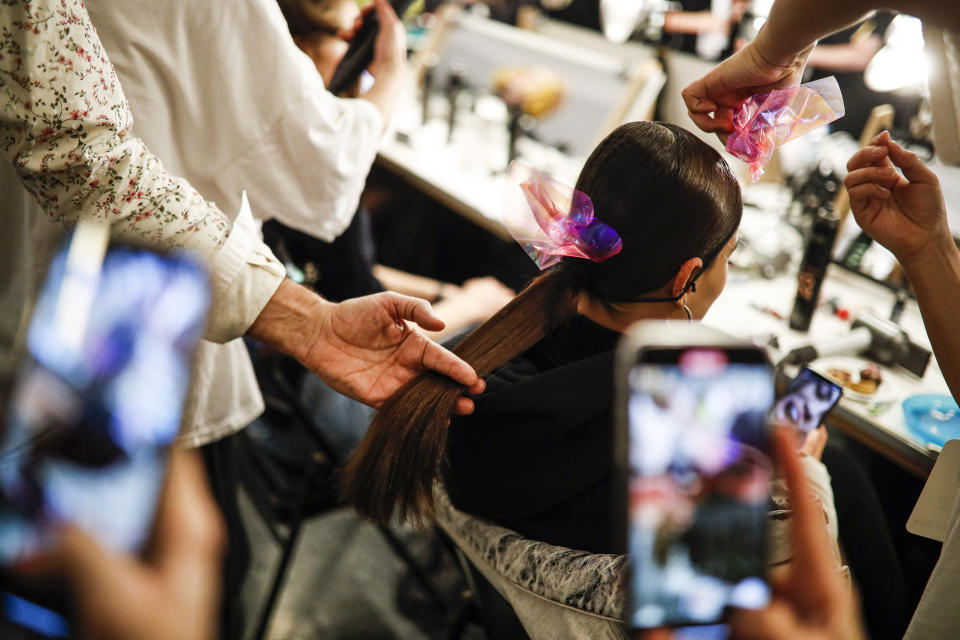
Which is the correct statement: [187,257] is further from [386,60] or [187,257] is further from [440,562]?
[440,562]

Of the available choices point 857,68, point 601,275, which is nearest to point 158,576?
point 601,275

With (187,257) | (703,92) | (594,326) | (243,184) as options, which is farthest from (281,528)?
(703,92)

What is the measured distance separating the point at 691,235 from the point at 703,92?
0.82 ft

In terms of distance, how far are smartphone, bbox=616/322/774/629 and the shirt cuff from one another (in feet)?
1.92

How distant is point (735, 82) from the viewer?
Result: 106 cm

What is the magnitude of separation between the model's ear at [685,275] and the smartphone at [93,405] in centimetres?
75

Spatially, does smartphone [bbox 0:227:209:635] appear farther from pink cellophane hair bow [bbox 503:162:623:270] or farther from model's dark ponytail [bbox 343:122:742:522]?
pink cellophane hair bow [bbox 503:162:623:270]

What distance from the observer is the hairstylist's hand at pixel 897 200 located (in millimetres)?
1040

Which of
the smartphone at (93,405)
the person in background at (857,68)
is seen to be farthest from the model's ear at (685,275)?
the person in background at (857,68)

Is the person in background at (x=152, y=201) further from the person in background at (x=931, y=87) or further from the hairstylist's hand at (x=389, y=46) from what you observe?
the person in background at (x=931, y=87)

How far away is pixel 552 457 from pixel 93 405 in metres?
0.67

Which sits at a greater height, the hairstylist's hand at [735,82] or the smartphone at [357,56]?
the hairstylist's hand at [735,82]

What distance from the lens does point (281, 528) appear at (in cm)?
207

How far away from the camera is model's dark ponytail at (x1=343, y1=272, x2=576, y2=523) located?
0.94 m
